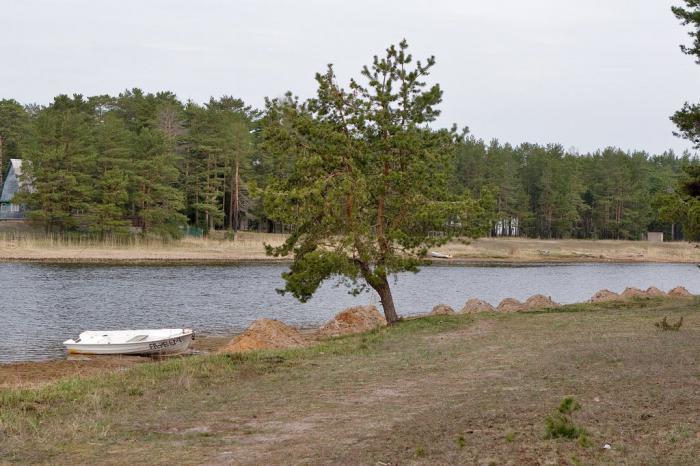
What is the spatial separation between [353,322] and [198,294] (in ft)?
63.6

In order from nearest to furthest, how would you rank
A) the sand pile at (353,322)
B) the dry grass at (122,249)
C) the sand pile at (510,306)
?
the sand pile at (353,322) → the sand pile at (510,306) → the dry grass at (122,249)

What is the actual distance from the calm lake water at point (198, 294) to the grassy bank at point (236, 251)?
6.59 m

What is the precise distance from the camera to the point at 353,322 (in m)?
30.2

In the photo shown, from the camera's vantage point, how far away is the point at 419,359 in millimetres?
17625

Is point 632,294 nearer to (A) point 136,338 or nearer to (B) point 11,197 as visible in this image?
(A) point 136,338

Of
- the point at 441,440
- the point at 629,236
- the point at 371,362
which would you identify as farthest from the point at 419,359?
the point at 629,236

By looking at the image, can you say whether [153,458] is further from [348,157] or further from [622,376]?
[348,157]

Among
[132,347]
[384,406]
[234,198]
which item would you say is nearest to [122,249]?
[234,198]

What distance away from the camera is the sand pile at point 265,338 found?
926 inches

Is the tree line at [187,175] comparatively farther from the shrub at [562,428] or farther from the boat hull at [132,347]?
the shrub at [562,428]

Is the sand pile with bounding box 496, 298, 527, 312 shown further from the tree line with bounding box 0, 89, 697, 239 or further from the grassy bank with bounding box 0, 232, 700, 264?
the grassy bank with bounding box 0, 232, 700, 264

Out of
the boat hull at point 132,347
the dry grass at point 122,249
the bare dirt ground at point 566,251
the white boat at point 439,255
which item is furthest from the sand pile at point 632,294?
the bare dirt ground at point 566,251

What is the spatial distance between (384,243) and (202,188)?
71.3m

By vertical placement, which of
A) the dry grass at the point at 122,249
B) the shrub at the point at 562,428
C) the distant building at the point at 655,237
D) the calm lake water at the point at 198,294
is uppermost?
the distant building at the point at 655,237
